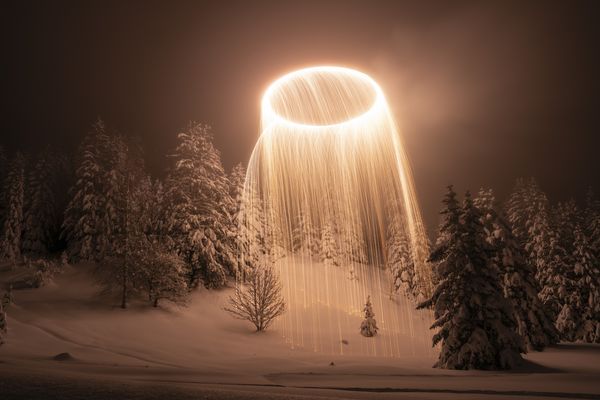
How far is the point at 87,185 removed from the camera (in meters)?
43.2

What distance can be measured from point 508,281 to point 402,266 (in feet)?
106

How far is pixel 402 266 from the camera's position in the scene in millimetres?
58812

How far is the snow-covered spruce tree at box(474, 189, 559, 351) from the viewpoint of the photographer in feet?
84.9

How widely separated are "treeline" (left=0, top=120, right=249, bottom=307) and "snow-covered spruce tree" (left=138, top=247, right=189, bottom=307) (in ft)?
0.27

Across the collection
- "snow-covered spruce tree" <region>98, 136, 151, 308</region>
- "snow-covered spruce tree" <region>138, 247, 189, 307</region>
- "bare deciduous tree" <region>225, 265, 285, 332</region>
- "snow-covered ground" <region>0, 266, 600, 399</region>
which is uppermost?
"snow-covered spruce tree" <region>98, 136, 151, 308</region>

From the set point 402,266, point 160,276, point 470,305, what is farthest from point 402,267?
point 470,305

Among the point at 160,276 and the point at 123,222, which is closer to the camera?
the point at 160,276

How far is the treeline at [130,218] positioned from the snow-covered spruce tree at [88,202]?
0.10 m

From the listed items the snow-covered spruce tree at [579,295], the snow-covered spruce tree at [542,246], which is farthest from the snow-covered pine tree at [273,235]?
the snow-covered spruce tree at [579,295]

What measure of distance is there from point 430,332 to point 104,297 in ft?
112

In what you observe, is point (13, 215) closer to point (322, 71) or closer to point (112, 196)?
point (112, 196)

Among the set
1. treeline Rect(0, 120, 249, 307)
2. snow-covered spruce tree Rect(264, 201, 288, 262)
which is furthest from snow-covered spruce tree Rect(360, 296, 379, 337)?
snow-covered spruce tree Rect(264, 201, 288, 262)

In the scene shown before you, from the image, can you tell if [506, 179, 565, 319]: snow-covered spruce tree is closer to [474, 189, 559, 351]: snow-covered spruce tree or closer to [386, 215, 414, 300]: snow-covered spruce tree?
[474, 189, 559, 351]: snow-covered spruce tree

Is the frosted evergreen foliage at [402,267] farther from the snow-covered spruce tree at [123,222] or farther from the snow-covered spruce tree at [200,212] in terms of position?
the snow-covered spruce tree at [123,222]
